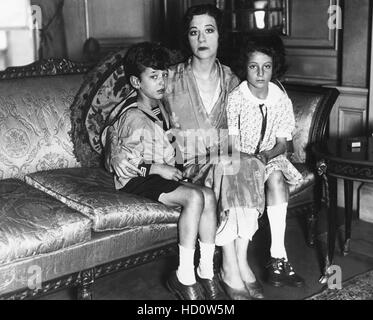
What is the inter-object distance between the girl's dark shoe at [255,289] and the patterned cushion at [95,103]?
39.2 inches

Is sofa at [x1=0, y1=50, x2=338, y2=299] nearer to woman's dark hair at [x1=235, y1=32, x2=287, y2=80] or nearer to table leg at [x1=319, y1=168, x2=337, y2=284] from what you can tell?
table leg at [x1=319, y1=168, x2=337, y2=284]

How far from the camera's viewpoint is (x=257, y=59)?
2352 mm

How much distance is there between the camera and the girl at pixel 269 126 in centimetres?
228

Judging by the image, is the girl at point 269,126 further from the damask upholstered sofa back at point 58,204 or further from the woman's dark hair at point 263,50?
the damask upholstered sofa back at point 58,204

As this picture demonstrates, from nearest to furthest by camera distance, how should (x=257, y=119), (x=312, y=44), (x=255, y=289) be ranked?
1. (x=255, y=289)
2. (x=257, y=119)
3. (x=312, y=44)

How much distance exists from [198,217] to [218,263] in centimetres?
33

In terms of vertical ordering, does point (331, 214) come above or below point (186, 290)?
above

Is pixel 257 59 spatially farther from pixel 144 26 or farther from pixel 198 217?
pixel 144 26

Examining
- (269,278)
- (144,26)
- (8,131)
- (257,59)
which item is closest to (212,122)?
(257,59)

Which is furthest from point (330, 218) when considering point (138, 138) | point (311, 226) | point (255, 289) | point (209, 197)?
point (138, 138)

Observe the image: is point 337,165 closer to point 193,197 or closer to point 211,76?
point 193,197

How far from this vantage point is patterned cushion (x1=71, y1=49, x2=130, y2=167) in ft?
8.50

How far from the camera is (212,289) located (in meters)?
2.11

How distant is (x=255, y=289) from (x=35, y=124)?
128 centimetres
